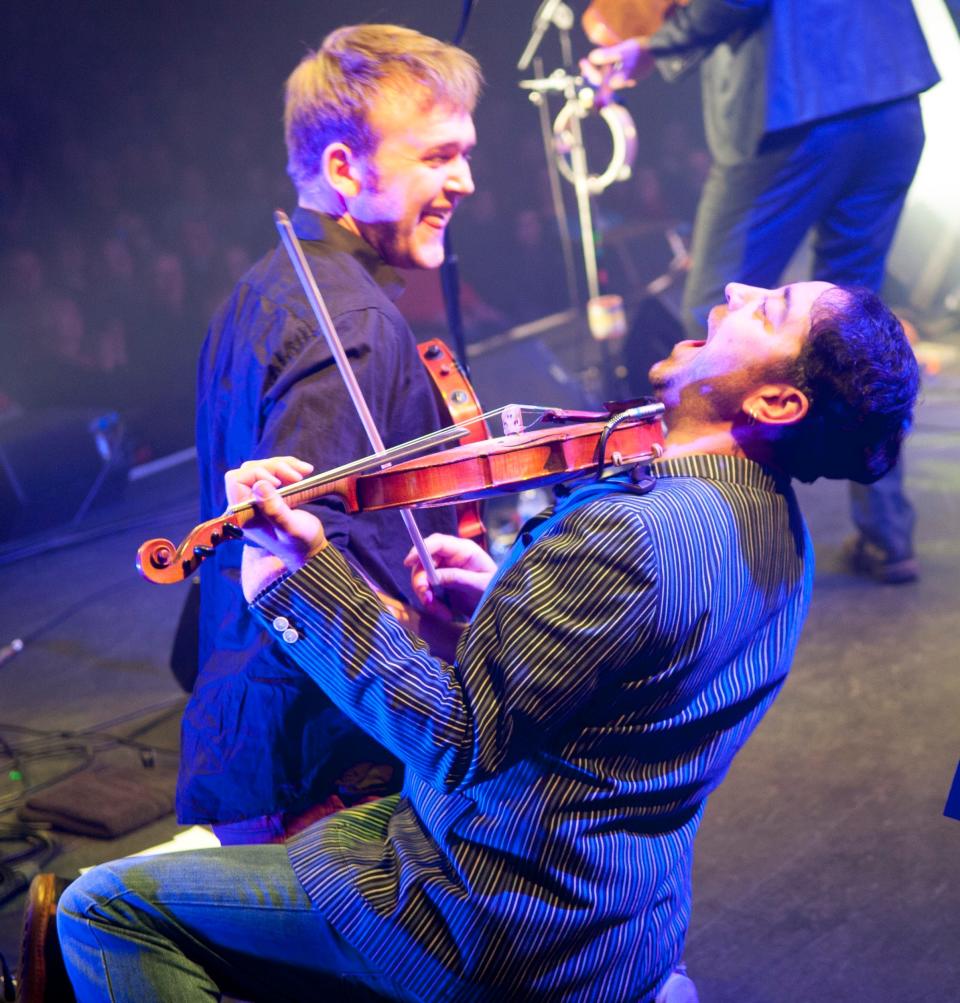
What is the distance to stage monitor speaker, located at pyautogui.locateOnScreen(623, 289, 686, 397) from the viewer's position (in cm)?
550

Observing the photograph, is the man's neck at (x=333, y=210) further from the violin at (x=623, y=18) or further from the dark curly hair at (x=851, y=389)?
the violin at (x=623, y=18)

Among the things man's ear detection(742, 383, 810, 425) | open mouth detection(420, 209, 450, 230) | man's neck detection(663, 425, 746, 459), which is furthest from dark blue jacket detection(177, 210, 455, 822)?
man's ear detection(742, 383, 810, 425)

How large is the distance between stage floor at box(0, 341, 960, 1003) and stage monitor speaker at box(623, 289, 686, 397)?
1.07m

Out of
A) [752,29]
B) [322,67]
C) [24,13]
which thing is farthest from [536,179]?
[322,67]

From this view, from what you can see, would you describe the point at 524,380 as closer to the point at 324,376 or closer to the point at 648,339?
Result: the point at 648,339

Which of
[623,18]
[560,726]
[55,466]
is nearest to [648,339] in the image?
[623,18]

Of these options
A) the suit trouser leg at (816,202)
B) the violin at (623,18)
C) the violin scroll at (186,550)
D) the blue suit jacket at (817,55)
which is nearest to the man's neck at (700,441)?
the violin scroll at (186,550)

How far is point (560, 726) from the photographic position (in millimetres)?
1334

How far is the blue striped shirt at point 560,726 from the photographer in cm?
130

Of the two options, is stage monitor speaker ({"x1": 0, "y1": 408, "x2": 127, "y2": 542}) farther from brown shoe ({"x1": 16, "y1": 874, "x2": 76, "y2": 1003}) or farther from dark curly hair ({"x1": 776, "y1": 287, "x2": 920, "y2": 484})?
dark curly hair ({"x1": 776, "y1": 287, "x2": 920, "y2": 484})

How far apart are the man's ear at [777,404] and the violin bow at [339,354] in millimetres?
529

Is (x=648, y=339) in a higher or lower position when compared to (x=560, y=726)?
lower

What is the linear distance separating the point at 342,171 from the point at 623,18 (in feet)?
10.3

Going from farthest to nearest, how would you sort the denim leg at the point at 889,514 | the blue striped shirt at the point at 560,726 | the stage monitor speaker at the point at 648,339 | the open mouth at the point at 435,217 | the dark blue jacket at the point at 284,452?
the stage monitor speaker at the point at 648,339, the denim leg at the point at 889,514, the open mouth at the point at 435,217, the dark blue jacket at the point at 284,452, the blue striped shirt at the point at 560,726
